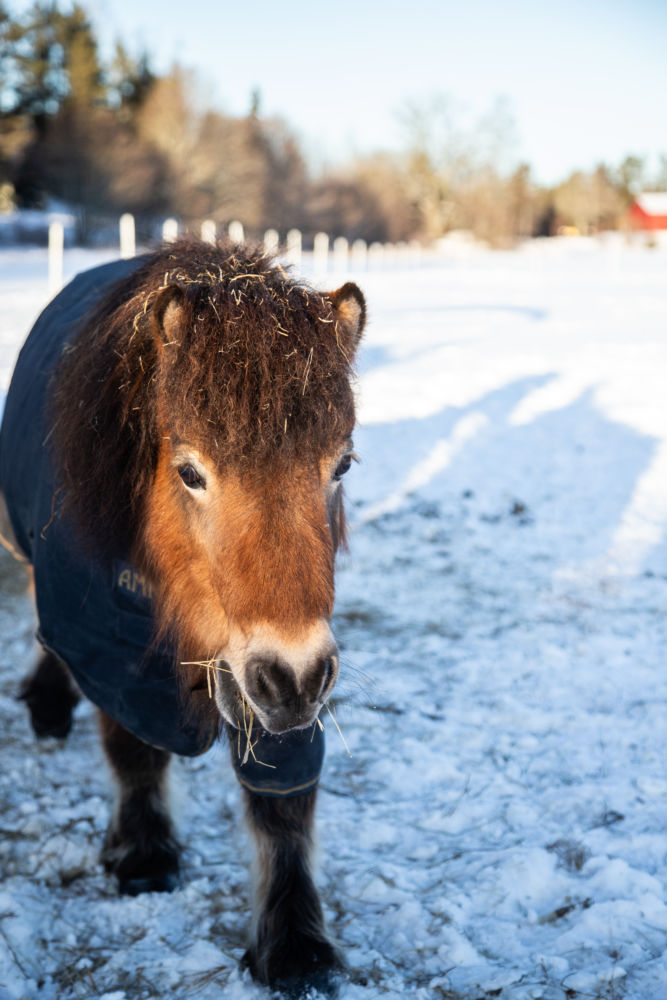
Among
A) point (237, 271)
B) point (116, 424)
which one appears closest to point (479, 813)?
point (116, 424)

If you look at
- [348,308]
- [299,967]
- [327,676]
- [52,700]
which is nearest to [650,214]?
[52,700]

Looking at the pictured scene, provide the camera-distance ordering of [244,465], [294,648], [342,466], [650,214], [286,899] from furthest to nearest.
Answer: [650,214]
[286,899]
[342,466]
[244,465]
[294,648]

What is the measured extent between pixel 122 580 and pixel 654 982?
71.5 inches

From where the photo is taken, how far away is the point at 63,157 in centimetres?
3203

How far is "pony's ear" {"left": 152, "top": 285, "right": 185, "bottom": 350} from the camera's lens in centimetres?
195

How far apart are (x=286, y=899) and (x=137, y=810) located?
660 millimetres

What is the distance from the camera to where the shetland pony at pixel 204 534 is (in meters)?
1.81

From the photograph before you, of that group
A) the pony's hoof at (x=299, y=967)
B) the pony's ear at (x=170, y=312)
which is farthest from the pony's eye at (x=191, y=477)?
the pony's hoof at (x=299, y=967)

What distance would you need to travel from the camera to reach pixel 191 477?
195 cm

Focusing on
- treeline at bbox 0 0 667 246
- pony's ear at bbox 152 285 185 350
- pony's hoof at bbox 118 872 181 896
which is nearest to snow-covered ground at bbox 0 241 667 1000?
pony's hoof at bbox 118 872 181 896

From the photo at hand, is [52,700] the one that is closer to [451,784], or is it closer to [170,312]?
[451,784]

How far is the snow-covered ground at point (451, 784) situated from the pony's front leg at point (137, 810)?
3.6 inches

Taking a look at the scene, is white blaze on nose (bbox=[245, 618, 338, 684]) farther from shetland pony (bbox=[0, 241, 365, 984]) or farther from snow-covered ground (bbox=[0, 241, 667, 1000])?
snow-covered ground (bbox=[0, 241, 667, 1000])

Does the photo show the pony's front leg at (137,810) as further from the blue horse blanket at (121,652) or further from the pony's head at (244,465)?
the pony's head at (244,465)
